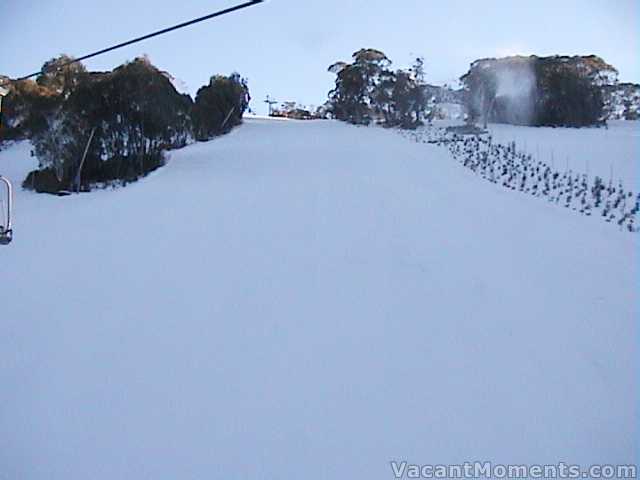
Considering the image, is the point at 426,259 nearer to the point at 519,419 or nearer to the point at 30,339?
the point at 519,419

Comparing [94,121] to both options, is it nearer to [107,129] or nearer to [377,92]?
[107,129]

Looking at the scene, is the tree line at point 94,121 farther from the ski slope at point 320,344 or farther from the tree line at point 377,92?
the tree line at point 377,92

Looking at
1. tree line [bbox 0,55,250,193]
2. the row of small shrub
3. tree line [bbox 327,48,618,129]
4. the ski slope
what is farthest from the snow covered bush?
tree line [bbox 327,48,618,129]

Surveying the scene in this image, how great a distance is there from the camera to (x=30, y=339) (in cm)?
579

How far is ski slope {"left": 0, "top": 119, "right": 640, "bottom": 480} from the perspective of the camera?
409 cm

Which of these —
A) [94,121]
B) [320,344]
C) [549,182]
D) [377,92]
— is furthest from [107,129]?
[377,92]

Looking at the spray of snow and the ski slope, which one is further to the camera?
the spray of snow

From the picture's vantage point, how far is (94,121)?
15953mm

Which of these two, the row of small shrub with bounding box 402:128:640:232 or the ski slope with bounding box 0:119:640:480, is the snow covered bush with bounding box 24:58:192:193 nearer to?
the ski slope with bounding box 0:119:640:480

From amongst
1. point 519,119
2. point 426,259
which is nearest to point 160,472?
point 426,259

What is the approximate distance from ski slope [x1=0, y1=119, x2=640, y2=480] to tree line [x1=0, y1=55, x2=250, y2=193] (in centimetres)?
669

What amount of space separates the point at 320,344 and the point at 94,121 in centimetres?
1267

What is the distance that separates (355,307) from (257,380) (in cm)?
156

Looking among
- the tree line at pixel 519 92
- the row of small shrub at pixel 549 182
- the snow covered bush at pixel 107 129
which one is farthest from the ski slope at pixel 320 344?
the tree line at pixel 519 92
